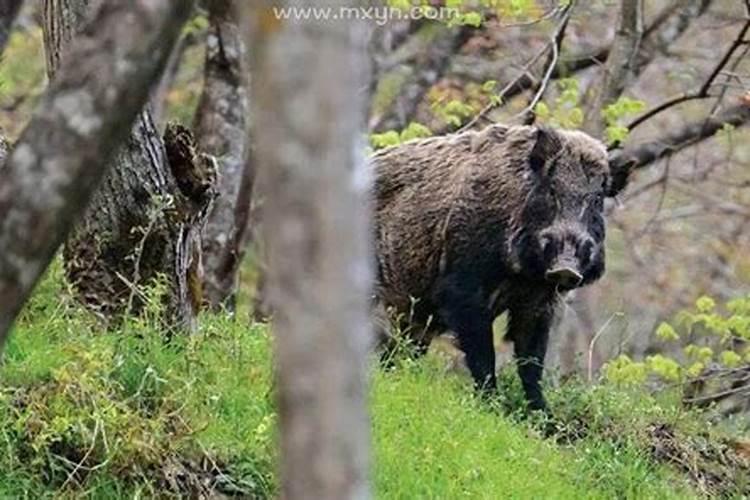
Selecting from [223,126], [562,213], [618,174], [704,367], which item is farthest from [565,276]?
[223,126]

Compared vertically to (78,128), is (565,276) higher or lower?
lower

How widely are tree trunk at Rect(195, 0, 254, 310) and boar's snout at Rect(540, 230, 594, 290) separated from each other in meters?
4.26

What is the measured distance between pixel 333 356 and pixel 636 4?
35.0 ft

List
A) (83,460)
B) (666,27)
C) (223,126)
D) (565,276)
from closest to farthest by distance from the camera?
(83,460) → (565,276) → (223,126) → (666,27)

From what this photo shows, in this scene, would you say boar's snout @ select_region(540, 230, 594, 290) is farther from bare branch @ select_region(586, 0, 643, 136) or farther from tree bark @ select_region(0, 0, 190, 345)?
tree bark @ select_region(0, 0, 190, 345)

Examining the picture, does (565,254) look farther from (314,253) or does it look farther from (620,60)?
(314,253)

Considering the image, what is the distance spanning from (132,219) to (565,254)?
2.54 m

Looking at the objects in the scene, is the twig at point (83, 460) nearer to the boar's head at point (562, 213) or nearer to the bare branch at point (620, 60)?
the boar's head at point (562, 213)

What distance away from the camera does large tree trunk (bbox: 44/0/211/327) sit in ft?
26.8

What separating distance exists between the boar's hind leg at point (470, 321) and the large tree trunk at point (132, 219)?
6.53 feet

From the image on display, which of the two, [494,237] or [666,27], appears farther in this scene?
[666,27]

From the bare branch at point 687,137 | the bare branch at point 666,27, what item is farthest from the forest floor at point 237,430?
the bare branch at point 666,27

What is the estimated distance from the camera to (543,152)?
985 cm

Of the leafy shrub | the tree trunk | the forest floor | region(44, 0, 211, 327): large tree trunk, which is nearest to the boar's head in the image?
the forest floor
